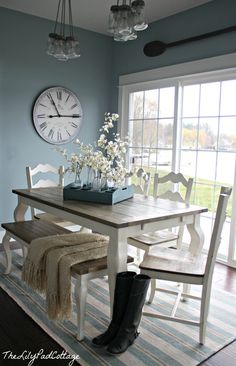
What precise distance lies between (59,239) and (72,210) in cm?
32

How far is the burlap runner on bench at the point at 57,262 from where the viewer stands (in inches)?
80.6

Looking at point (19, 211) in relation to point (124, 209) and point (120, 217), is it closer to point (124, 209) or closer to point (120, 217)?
point (124, 209)

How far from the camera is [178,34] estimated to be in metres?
3.70

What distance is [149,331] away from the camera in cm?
217

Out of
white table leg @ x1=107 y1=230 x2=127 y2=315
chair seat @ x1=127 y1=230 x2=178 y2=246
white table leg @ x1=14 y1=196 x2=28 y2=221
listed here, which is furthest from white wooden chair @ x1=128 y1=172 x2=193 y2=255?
white table leg @ x1=14 y1=196 x2=28 y2=221

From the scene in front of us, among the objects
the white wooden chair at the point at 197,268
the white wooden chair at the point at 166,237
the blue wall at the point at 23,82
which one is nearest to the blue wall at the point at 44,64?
the blue wall at the point at 23,82

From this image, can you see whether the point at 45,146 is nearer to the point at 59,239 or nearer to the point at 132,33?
the point at 59,239

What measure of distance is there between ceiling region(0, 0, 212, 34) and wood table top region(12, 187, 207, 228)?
7.02 feet

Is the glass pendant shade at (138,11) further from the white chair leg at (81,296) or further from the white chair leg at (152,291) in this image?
the white chair leg at (152,291)

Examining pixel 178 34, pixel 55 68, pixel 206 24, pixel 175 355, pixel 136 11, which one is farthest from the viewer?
pixel 55 68

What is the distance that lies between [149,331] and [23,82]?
308 centimetres

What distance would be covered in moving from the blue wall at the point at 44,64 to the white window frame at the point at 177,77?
0.09 metres

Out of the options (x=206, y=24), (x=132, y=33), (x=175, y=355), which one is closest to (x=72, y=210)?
(x=175, y=355)

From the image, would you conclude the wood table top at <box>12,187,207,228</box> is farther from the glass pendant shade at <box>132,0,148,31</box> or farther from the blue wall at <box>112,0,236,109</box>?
the blue wall at <box>112,0,236,109</box>
